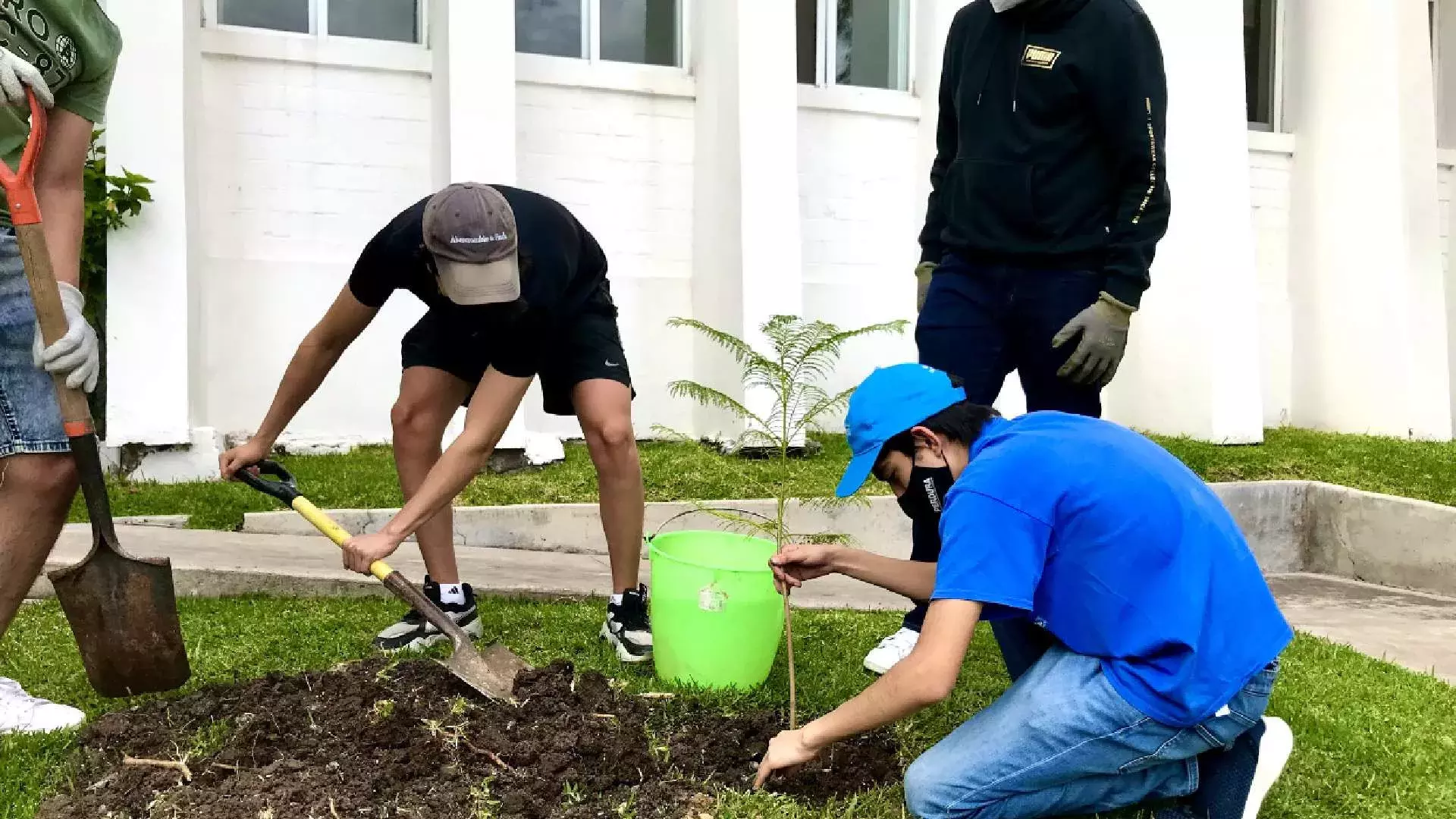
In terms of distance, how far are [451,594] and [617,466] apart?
722mm

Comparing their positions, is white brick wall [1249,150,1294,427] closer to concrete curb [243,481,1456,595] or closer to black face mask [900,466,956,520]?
concrete curb [243,481,1456,595]

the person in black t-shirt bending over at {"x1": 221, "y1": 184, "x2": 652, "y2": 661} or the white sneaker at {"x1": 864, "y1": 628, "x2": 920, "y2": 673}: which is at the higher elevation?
the person in black t-shirt bending over at {"x1": 221, "y1": 184, "x2": 652, "y2": 661}

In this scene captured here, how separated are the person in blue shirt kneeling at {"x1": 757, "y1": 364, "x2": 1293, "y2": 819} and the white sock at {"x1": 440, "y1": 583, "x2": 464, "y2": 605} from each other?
1.56 metres

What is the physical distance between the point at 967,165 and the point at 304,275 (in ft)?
16.3

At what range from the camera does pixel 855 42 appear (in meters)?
8.28

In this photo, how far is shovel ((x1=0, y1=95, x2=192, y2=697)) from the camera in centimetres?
245

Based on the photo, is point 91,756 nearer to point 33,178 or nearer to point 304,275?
point 33,178

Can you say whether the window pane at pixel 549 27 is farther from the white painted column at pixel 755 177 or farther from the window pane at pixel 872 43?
the window pane at pixel 872 43

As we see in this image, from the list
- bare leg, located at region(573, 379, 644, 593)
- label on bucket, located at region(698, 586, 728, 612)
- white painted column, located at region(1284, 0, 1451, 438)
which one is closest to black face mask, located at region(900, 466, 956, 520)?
label on bucket, located at region(698, 586, 728, 612)

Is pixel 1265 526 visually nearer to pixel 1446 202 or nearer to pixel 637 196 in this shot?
pixel 637 196

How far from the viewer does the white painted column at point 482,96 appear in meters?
6.38

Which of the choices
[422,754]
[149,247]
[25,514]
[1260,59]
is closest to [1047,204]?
[422,754]

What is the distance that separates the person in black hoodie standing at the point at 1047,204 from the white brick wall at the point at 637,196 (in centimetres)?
434

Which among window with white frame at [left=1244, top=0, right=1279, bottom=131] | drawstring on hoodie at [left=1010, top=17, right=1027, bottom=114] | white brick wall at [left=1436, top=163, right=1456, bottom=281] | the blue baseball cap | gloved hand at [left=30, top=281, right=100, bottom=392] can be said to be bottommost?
the blue baseball cap
